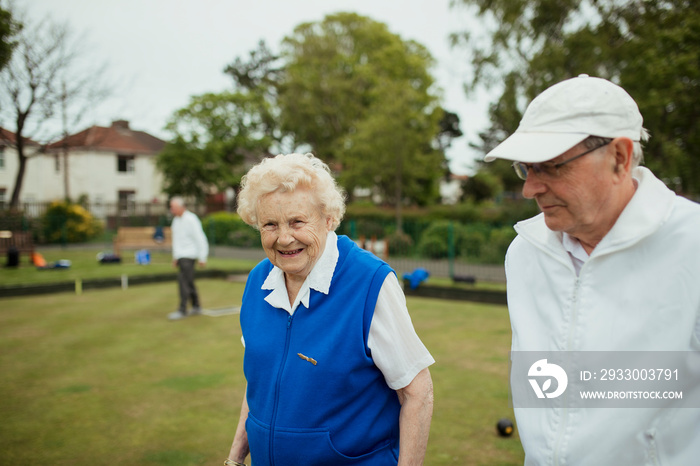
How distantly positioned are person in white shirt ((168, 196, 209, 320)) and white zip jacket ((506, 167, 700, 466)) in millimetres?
7898

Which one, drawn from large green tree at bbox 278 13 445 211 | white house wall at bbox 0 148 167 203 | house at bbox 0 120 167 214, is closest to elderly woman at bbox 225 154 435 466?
large green tree at bbox 278 13 445 211

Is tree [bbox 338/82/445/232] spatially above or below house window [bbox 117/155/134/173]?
below

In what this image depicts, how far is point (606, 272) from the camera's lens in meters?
1.50

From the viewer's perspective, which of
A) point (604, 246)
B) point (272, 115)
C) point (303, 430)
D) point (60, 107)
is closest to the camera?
point (604, 246)

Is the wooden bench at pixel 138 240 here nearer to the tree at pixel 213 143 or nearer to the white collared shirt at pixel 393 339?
the tree at pixel 213 143

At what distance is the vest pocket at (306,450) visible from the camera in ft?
6.29

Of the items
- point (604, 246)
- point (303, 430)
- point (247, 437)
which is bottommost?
point (247, 437)

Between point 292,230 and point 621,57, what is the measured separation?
1574 centimetres

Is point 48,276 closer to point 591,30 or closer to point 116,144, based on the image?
point 591,30

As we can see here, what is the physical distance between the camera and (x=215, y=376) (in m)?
5.73

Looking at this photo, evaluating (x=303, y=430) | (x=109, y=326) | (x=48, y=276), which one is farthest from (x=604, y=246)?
(x=48, y=276)

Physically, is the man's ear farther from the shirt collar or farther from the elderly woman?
the shirt collar

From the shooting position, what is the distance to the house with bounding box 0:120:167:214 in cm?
4006

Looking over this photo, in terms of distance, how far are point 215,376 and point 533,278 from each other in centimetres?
A: 474
